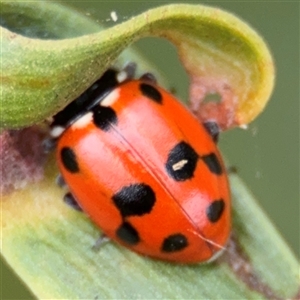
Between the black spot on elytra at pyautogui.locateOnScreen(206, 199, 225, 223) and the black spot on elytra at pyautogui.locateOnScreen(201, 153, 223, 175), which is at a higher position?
the black spot on elytra at pyautogui.locateOnScreen(201, 153, 223, 175)

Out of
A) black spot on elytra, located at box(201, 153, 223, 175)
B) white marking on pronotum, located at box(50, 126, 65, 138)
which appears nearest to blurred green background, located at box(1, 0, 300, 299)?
black spot on elytra, located at box(201, 153, 223, 175)

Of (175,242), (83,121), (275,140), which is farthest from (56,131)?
(275,140)

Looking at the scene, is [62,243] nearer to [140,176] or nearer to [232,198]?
[140,176]

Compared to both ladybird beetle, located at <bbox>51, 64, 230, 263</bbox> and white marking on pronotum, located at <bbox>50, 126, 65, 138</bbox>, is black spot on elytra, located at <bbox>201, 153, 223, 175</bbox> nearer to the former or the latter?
ladybird beetle, located at <bbox>51, 64, 230, 263</bbox>

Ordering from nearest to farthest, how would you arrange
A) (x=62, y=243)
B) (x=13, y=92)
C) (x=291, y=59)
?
(x=13, y=92), (x=62, y=243), (x=291, y=59)

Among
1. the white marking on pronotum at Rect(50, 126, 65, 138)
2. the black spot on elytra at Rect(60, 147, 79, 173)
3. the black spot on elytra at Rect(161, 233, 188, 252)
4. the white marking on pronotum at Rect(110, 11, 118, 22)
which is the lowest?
the black spot on elytra at Rect(161, 233, 188, 252)

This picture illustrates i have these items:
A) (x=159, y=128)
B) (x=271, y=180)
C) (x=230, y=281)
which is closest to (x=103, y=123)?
(x=159, y=128)

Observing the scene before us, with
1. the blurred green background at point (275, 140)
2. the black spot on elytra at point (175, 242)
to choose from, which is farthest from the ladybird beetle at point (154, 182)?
the blurred green background at point (275, 140)
